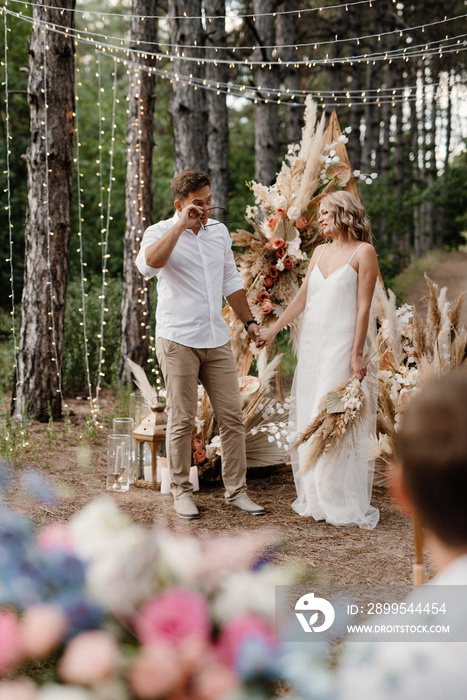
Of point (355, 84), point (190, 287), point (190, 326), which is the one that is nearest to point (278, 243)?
point (190, 287)

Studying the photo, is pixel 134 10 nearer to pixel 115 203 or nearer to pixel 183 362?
pixel 183 362

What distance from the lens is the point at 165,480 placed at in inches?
184

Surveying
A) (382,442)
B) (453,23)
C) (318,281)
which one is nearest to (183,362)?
(318,281)

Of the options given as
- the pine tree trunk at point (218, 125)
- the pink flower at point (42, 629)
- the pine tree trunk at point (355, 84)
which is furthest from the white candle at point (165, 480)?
the pine tree trunk at point (355, 84)

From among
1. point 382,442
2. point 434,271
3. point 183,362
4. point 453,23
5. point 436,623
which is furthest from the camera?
point 434,271

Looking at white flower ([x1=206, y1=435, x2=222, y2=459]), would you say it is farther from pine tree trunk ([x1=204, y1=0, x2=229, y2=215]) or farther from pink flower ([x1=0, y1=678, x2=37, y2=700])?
pine tree trunk ([x1=204, y1=0, x2=229, y2=215])

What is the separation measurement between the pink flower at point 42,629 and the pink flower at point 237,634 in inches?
8.3

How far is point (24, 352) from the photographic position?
6.64 m

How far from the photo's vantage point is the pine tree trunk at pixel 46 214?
648 cm

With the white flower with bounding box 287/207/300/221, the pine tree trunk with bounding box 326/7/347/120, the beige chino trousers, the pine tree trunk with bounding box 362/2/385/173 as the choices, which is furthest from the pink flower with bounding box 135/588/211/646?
the pine tree trunk with bounding box 362/2/385/173

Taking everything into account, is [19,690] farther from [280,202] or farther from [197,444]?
[280,202]

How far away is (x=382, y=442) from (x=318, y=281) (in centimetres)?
122

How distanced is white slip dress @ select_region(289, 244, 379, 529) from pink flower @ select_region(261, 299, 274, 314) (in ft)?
2.31

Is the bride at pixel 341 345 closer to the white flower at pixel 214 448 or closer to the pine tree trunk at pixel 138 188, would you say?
the white flower at pixel 214 448
